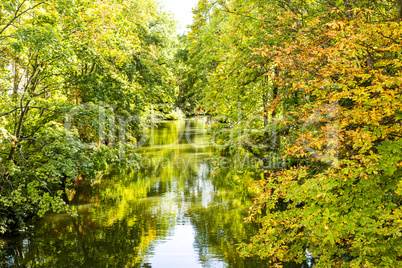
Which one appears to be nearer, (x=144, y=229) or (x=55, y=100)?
(x=55, y=100)

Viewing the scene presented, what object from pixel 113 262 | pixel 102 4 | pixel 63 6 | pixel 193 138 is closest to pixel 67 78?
pixel 102 4

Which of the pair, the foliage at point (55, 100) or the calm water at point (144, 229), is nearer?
the foliage at point (55, 100)

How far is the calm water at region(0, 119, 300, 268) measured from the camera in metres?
10.4

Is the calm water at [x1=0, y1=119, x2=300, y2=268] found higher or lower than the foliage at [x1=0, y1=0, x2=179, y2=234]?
lower

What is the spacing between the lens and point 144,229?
41.7ft

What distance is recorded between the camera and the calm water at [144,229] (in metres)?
10.4

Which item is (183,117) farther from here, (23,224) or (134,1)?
(23,224)

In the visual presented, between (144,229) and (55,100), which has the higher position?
(55,100)

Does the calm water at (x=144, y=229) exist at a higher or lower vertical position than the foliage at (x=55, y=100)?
lower

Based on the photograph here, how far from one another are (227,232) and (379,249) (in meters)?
7.89

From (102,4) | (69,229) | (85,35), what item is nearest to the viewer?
(102,4)

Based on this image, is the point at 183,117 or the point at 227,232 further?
the point at 183,117

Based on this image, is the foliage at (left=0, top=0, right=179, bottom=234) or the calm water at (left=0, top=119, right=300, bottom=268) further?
the calm water at (left=0, top=119, right=300, bottom=268)

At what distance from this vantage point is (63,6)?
8664 mm
